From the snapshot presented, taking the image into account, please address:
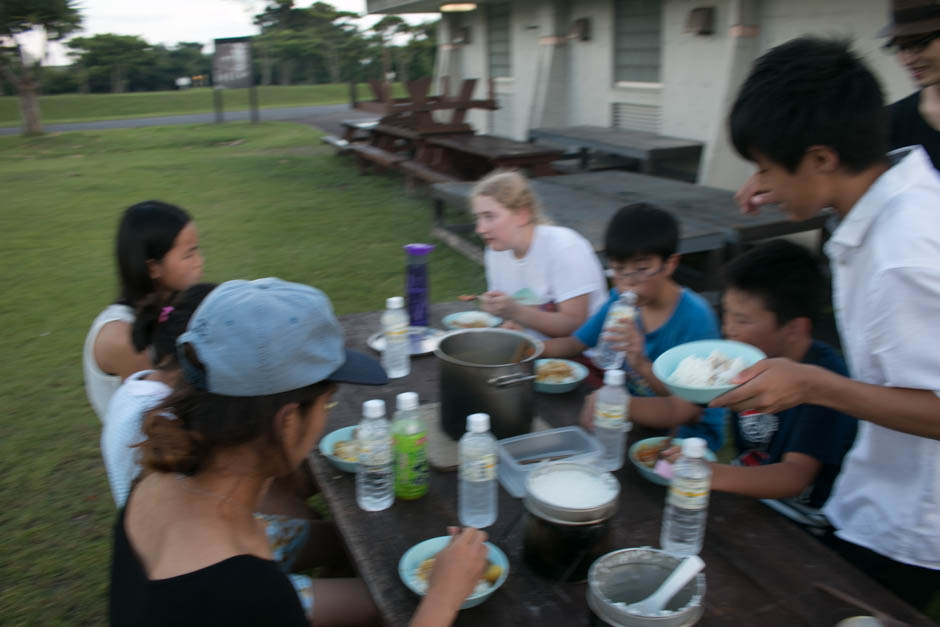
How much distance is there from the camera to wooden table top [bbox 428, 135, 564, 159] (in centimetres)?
790

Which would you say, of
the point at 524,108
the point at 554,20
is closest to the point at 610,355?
the point at 554,20

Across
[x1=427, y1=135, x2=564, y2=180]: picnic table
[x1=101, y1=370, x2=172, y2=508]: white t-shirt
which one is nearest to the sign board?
[x1=427, y1=135, x2=564, y2=180]: picnic table

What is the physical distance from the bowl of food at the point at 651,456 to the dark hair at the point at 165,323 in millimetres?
1284

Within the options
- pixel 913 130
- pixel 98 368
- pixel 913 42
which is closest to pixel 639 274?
pixel 913 42

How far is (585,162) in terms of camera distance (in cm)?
924

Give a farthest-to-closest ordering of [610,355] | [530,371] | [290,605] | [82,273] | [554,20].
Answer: [554,20], [82,273], [610,355], [530,371], [290,605]

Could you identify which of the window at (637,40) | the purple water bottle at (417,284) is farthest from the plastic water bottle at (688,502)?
the window at (637,40)

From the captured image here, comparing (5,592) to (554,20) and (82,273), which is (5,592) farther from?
(554,20)

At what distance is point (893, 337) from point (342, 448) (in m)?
1.40

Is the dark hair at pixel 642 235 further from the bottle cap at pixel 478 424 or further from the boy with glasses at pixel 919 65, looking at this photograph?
the bottle cap at pixel 478 424

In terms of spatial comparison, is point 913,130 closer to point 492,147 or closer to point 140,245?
point 140,245

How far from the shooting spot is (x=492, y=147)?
8.52 meters

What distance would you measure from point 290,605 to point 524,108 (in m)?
11.5

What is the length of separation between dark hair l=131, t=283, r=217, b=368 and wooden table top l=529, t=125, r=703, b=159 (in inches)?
236
